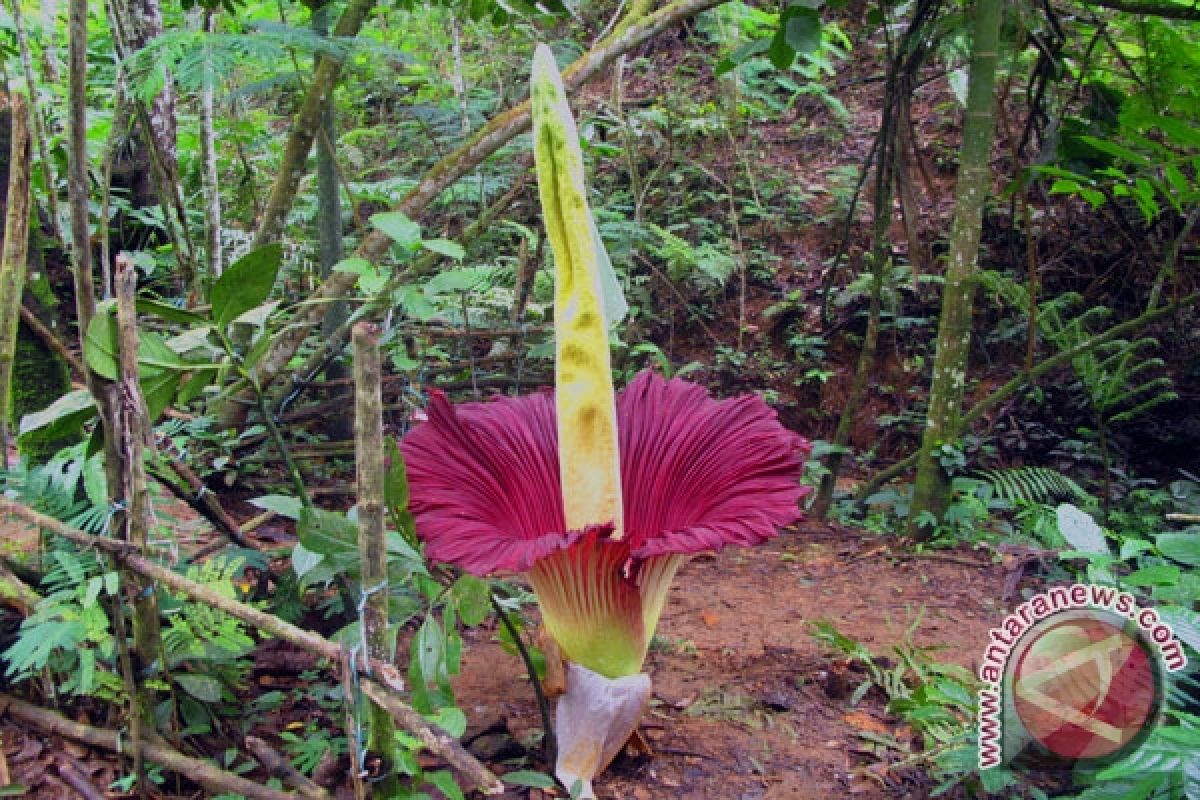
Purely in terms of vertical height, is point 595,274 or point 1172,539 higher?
point 595,274

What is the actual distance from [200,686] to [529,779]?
0.51 m

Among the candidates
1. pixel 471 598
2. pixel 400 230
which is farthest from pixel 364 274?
pixel 471 598

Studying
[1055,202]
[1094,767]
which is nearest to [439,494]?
[1094,767]

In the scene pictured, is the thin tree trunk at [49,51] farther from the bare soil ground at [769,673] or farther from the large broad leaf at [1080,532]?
the large broad leaf at [1080,532]

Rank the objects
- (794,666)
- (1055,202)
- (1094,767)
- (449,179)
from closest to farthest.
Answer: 1. (1094,767)
2. (794,666)
3. (449,179)
4. (1055,202)

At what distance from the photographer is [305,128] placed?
2289 mm

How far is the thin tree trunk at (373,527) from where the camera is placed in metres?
0.86

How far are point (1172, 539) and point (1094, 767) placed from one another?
0.37 metres

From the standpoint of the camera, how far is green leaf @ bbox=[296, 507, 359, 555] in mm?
1037

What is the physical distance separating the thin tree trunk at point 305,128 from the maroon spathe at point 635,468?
3.81 feet

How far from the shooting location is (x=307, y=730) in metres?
1.35

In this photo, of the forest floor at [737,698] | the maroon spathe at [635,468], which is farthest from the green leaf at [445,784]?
the maroon spathe at [635,468]

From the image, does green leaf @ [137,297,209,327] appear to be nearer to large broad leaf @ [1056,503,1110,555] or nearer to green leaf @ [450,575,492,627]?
green leaf @ [450,575,492,627]

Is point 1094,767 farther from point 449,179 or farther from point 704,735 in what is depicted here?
point 449,179
